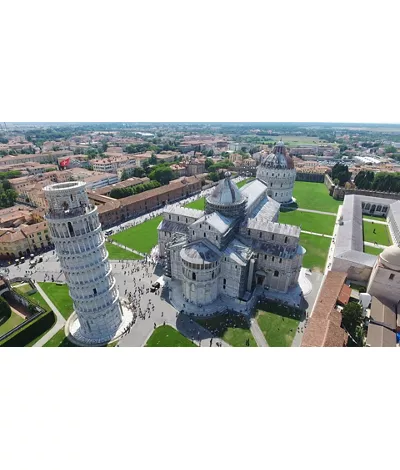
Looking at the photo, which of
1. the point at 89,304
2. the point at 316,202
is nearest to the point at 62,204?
the point at 89,304

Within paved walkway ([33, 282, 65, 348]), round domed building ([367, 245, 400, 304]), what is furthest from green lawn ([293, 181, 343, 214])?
paved walkway ([33, 282, 65, 348])

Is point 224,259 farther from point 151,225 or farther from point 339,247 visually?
point 151,225

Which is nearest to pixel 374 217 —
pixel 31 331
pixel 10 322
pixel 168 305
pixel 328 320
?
pixel 328 320

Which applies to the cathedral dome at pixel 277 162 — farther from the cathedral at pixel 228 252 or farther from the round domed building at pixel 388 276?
the round domed building at pixel 388 276

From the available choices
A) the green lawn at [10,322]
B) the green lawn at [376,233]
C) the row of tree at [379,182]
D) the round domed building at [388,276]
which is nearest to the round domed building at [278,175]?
the green lawn at [376,233]

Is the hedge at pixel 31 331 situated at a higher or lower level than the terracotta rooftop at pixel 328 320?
lower

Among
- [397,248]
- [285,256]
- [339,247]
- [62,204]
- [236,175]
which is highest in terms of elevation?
[62,204]

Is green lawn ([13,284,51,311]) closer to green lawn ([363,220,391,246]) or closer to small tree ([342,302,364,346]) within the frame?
small tree ([342,302,364,346])
